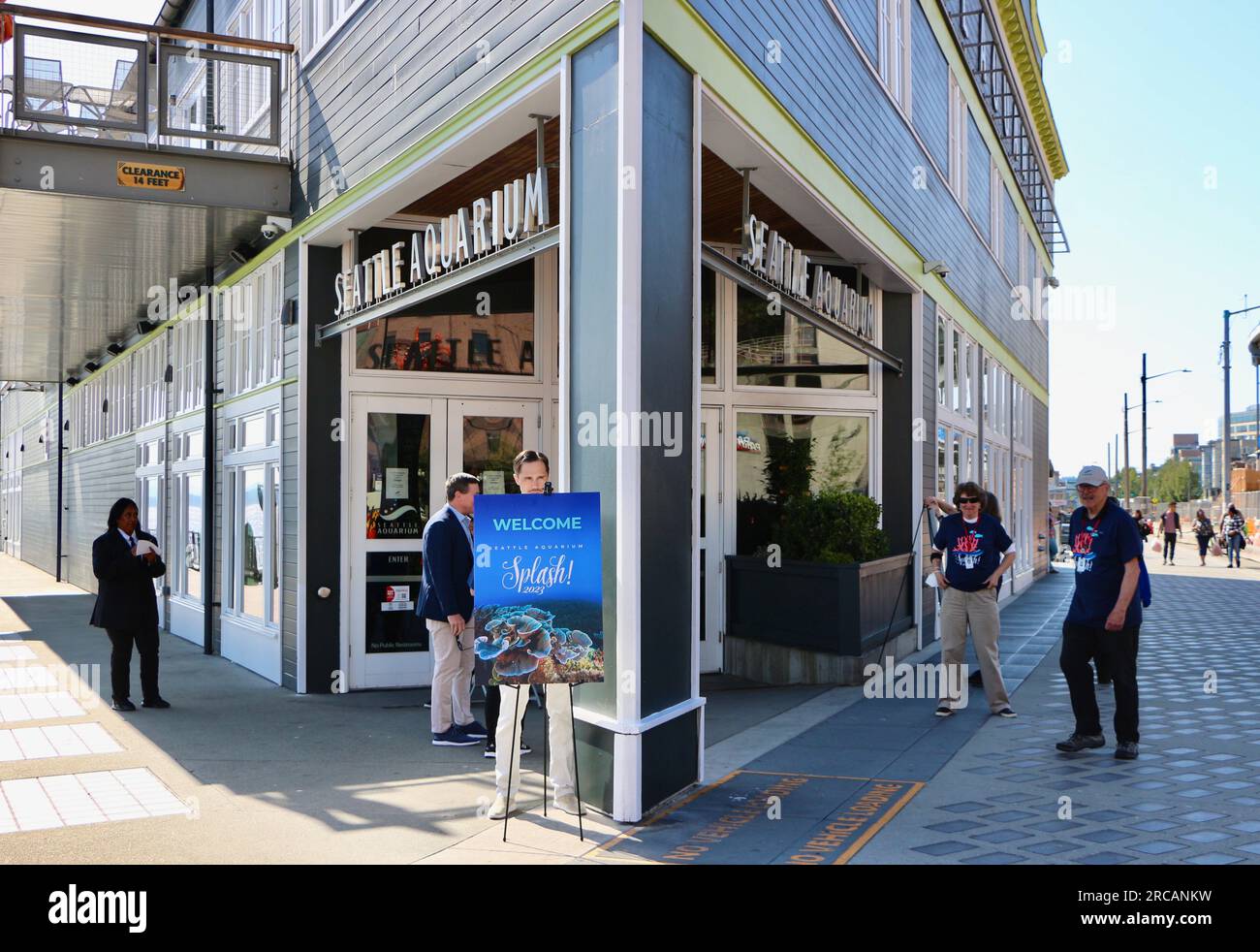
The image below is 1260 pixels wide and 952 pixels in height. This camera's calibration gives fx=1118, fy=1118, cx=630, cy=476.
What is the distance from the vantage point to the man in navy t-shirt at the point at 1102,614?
7196mm

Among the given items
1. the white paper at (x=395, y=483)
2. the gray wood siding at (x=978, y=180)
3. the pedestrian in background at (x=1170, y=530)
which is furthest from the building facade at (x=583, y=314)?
the pedestrian in background at (x=1170, y=530)

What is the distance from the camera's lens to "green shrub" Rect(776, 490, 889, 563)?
10594mm

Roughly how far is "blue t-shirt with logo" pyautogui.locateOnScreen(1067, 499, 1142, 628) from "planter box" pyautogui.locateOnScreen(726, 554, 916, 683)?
111 inches

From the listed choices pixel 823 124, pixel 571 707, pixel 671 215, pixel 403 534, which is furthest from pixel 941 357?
pixel 571 707

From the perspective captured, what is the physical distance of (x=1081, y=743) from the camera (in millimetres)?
7273

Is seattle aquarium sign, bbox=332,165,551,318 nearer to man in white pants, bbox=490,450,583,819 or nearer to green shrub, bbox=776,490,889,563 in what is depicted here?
man in white pants, bbox=490,450,583,819

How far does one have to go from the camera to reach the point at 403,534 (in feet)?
34.2

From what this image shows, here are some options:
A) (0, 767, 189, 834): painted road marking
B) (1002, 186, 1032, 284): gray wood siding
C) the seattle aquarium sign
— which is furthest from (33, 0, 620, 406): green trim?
(1002, 186, 1032, 284): gray wood siding

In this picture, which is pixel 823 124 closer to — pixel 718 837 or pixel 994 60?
pixel 718 837

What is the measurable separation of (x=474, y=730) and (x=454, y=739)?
223 millimetres

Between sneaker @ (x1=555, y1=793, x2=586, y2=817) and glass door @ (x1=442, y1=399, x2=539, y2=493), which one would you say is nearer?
sneaker @ (x1=555, y1=793, x2=586, y2=817)

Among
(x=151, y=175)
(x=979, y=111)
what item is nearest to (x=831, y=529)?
(x=151, y=175)

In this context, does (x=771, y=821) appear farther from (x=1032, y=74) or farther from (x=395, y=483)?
(x=1032, y=74)
